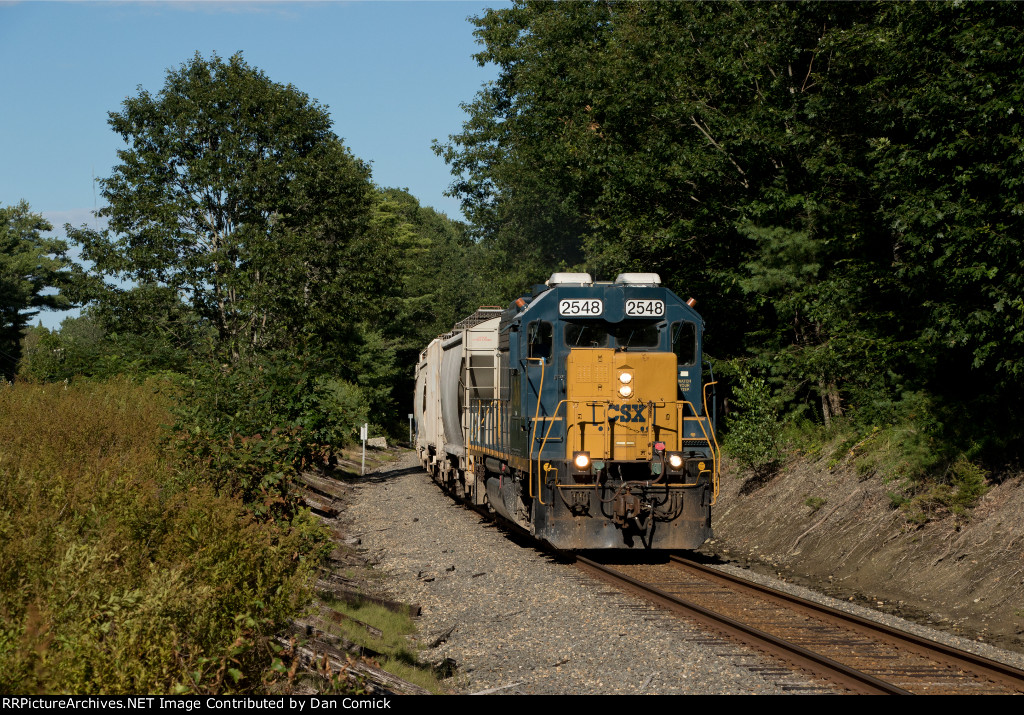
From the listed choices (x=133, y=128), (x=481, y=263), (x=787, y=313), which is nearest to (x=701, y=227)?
(x=787, y=313)

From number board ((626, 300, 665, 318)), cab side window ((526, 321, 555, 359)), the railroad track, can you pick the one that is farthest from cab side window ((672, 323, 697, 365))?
the railroad track

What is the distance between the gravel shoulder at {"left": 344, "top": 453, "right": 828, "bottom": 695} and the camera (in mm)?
7895

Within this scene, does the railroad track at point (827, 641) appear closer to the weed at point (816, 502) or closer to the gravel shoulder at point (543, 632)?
the gravel shoulder at point (543, 632)

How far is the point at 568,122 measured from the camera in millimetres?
29594

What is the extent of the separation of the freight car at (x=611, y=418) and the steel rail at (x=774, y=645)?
4.09 ft

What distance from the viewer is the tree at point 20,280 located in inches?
2345

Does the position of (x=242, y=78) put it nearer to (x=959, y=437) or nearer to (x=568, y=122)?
(x=568, y=122)

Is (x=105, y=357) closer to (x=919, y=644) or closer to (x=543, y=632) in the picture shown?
(x=543, y=632)

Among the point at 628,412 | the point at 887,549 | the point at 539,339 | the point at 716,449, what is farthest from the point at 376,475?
the point at 887,549

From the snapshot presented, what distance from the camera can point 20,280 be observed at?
65938 millimetres

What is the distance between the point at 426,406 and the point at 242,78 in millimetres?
15062

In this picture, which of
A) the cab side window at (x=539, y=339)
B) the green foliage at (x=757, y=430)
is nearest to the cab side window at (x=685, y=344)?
the cab side window at (x=539, y=339)

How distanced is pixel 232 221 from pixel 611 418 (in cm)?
2503

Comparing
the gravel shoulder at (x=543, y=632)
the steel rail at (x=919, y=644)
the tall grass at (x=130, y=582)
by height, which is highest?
the tall grass at (x=130, y=582)
